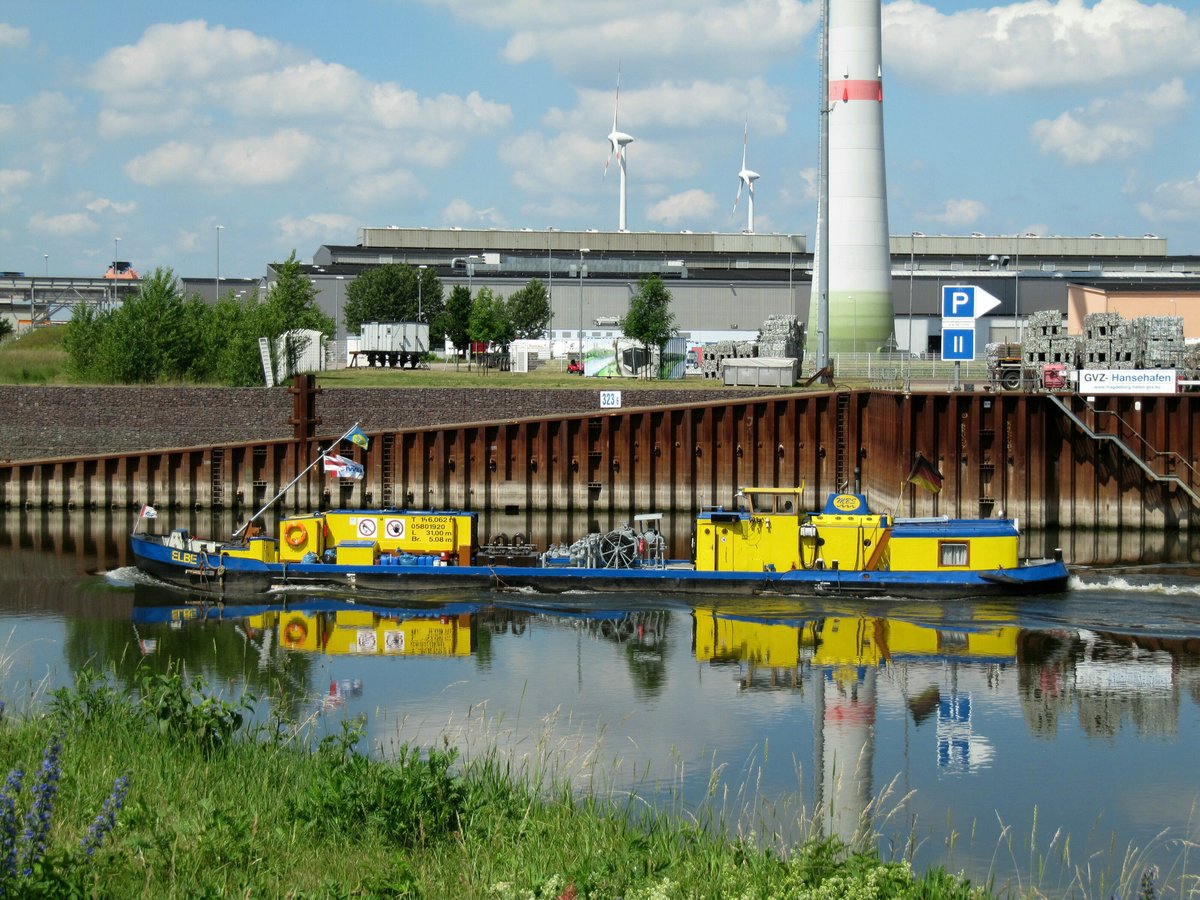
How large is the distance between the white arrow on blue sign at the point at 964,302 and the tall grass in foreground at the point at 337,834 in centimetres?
2549

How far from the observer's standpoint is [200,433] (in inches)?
2367

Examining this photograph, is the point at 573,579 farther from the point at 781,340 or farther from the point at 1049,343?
the point at 781,340

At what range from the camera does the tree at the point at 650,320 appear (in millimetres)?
84500

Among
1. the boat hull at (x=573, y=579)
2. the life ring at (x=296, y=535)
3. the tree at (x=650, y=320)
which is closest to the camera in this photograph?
the boat hull at (x=573, y=579)

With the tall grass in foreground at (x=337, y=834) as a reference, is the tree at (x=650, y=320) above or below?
above

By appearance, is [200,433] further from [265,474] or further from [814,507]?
[814,507]

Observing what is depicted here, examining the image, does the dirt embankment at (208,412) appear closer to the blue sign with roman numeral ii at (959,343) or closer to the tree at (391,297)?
the blue sign with roman numeral ii at (959,343)

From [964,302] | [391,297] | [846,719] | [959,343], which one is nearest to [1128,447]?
[959,343]

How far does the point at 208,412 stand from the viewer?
6044 centimetres

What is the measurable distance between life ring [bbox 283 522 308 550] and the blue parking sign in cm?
1968

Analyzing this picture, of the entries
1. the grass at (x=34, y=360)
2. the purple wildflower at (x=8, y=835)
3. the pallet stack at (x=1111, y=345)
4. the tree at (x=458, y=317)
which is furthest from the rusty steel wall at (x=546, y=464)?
the tree at (x=458, y=317)

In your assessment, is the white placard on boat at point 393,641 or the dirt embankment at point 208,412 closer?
the white placard on boat at point 393,641

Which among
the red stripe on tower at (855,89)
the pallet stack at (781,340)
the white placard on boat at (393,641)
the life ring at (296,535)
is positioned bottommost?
the white placard on boat at (393,641)

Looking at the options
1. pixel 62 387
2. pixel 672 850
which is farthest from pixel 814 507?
pixel 672 850
